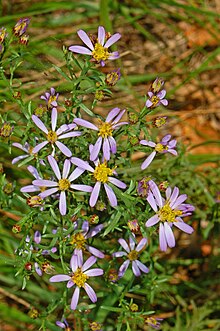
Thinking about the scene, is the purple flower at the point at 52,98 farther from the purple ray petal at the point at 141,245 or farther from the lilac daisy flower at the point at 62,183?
the purple ray petal at the point at 141,245

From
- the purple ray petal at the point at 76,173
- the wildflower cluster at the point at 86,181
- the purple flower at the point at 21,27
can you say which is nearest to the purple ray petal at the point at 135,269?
the wildflower cluster at the point at 86,181

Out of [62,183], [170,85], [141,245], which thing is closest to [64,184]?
[62,183]

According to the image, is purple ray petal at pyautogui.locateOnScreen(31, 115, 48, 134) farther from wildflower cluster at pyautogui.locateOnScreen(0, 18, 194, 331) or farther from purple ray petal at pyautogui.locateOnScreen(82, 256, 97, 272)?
purple ray petal at pyautogui.locateOnScreen(82, 256, 97, 272)

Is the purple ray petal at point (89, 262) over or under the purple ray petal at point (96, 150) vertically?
under

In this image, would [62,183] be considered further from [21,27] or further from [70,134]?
[21,27]

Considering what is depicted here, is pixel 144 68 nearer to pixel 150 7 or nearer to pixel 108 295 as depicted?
pixel 150 7

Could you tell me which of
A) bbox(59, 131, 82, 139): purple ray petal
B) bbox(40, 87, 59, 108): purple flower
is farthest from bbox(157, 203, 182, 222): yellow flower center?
bbox(40, 87, 59, 108): purple flower
